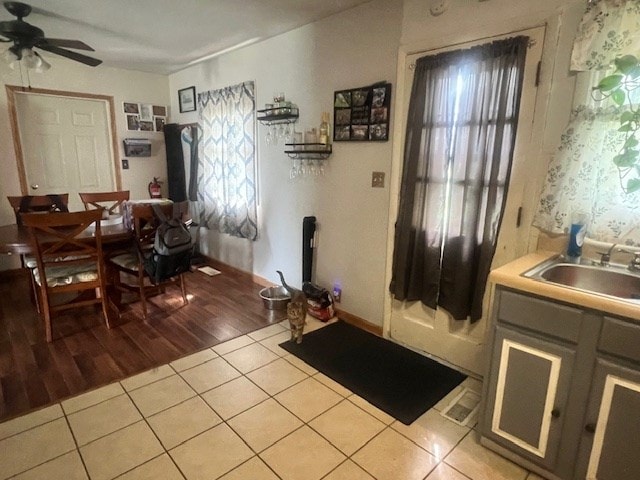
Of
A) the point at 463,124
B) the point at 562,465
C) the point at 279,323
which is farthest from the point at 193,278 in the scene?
the point at 562,465

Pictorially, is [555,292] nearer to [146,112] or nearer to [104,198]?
[104,198]

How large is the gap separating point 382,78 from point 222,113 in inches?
81.6

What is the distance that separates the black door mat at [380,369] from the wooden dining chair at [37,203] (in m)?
2.55

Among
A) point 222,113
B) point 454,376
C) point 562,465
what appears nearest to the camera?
point 562,465

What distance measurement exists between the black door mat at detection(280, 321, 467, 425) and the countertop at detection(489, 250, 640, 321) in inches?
36.1

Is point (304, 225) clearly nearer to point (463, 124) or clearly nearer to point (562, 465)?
point (463, 124)

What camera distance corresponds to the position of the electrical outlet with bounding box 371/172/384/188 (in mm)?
2602

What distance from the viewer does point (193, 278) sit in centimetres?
404

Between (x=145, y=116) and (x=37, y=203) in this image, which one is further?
(x=145, y=116)

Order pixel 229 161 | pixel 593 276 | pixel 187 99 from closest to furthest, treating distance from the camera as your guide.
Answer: pixel 593 276 → pixel 229 161 → pixel 187 99

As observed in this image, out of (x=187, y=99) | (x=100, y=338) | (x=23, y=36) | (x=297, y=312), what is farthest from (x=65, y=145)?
→ (x=297, y=312)

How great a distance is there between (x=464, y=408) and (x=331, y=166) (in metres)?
1.94

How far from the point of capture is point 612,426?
4.33 ft

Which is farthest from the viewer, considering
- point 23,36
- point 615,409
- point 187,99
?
point 187,99
